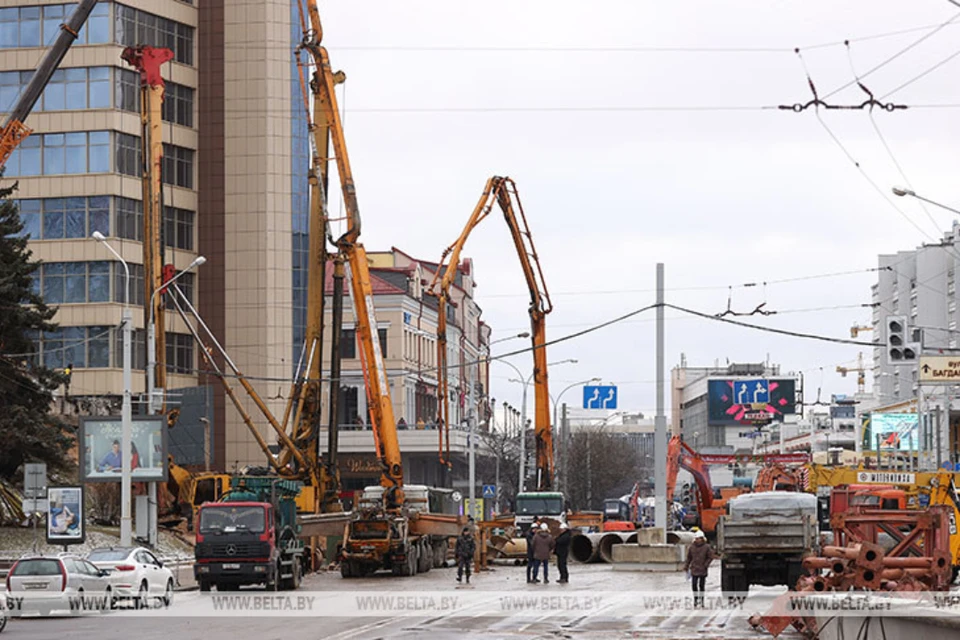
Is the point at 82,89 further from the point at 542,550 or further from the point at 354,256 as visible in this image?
the point at 542,550

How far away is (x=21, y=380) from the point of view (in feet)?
176

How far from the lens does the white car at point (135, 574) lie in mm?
34000

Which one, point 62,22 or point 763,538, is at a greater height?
point 62,22

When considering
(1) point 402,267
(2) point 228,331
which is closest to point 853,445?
(1) point 402,267

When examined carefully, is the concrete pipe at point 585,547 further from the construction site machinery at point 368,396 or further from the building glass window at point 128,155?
the building glass window at point 128,155

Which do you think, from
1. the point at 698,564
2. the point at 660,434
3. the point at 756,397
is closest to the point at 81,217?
the point at 660,434

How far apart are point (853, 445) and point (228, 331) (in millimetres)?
87999

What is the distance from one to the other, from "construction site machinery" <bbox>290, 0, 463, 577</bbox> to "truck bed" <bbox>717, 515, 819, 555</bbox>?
1731 cm

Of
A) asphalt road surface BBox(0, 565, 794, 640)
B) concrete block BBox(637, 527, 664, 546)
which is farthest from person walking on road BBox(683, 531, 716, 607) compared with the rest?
concrete block BBox(637, 527, 664, 546)

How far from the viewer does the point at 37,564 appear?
30875mm

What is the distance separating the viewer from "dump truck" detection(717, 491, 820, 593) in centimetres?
3231

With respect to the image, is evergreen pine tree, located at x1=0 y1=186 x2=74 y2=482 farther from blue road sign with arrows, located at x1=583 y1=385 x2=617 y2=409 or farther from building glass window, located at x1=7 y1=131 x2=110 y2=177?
blue road sign with arrows, located at x1=583 y1=385 x2=617 y2=409

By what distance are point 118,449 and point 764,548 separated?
868 inches

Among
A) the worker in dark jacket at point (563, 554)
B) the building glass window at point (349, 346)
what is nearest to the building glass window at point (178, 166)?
Answer: the building glass window at point (349, 346)
